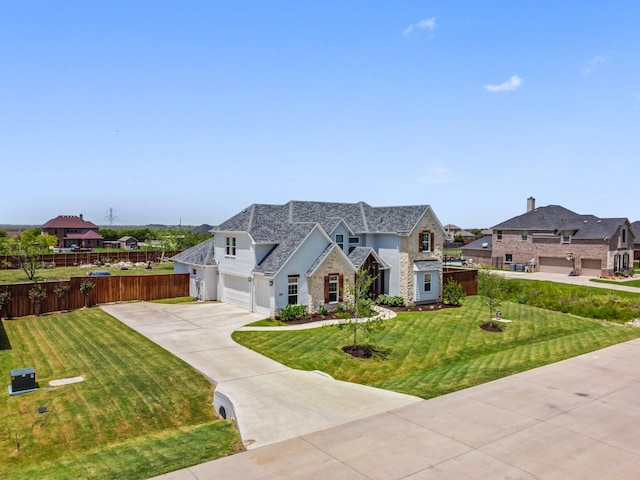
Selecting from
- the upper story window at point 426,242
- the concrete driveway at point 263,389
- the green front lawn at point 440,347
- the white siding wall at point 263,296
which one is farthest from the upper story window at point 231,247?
the upper story window at point 426,242

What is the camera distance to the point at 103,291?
3078cm

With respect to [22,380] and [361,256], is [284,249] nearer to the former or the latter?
[361,256]

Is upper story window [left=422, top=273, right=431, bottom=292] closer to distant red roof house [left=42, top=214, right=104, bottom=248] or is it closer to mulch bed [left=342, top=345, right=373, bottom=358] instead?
mulch bed [left=342, top=345, right=373, bottom=358]

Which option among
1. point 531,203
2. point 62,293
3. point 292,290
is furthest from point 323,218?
point 531,203

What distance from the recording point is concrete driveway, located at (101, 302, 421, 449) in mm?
12148

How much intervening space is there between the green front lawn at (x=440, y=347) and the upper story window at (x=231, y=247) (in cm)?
912

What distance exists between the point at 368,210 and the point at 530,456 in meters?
26.5

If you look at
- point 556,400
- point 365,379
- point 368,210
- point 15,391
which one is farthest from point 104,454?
point 368,210

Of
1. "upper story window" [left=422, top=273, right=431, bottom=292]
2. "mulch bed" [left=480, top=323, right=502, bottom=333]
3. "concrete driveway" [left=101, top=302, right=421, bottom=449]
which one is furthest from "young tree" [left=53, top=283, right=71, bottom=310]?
"mulch bed" [left=480, top=323, right=502, bottom=333]

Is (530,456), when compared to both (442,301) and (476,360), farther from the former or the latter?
(442,301)

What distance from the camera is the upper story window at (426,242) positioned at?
32.1 metres

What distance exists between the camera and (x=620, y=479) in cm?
944

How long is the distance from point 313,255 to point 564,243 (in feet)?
126

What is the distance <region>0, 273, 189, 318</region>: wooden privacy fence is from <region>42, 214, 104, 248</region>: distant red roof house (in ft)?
236
